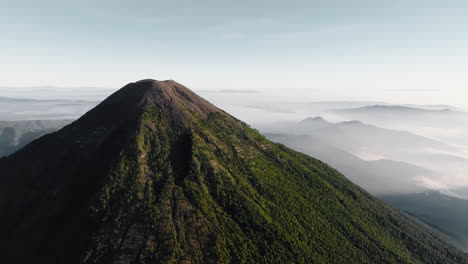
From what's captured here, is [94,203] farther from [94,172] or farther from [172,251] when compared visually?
[172,251]

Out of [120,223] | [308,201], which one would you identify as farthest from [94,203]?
[308,201]

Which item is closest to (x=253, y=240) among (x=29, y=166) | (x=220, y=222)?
(x=220, y=222)

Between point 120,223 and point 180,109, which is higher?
point 180,109

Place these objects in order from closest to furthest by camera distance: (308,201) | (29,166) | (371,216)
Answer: (29,166) → (308,201) → (371,216)

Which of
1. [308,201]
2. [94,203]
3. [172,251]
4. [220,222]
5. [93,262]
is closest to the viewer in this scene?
[93,262]

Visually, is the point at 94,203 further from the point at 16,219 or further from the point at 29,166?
the point at 29,166

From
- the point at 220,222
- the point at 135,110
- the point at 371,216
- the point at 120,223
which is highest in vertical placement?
the point at 135,110

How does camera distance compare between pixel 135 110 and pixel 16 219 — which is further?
pixel 135 110
